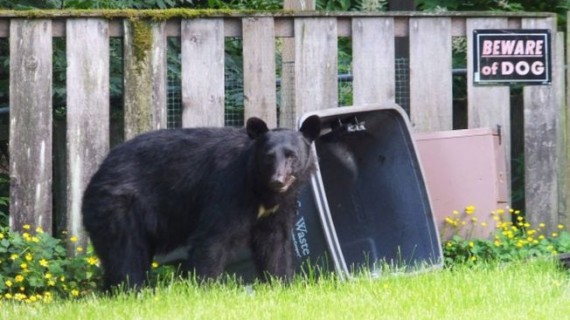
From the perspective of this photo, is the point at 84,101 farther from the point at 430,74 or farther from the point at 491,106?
the point at 491,106

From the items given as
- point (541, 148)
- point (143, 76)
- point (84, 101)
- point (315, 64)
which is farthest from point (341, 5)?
point (84, 101)

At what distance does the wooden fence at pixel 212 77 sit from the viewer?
9.41 m

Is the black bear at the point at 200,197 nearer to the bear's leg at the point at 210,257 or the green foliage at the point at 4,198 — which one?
the bear's leg at the point at 210,257

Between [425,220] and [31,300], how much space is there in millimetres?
2903

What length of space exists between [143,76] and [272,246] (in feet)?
5.86

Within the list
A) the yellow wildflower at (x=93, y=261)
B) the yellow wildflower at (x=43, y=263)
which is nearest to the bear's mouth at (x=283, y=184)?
the yellow wildflower at (x=93, y=261)

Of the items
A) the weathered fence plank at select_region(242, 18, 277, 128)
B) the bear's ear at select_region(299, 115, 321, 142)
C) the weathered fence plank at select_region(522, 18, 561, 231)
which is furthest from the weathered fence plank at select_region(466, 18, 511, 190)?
the bear's ear at select_region(299, 115, 321, 142)

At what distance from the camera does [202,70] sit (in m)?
9.59

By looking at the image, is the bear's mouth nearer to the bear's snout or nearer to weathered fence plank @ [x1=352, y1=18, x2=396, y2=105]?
→ the bear's snout

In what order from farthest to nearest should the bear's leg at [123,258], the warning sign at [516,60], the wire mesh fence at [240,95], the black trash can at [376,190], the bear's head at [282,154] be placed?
the warning sign at [516,60] < the wire mesh fence at [240,95] < the black trash can at [376,190] < the bear's leg at [123,258] < the bear's head at [282,154]

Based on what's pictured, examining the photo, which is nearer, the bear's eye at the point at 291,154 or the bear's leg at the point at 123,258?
the bear's eye at the point at 291,154

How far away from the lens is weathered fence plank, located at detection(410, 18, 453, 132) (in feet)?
32.6

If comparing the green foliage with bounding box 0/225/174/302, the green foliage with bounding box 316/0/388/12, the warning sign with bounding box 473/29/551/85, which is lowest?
the green foliage with bounding box 0/225/174/302

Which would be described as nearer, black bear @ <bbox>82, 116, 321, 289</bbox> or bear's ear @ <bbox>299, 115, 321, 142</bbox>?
black bear @ <bbox>82, 116, 321, 289</bbox>
